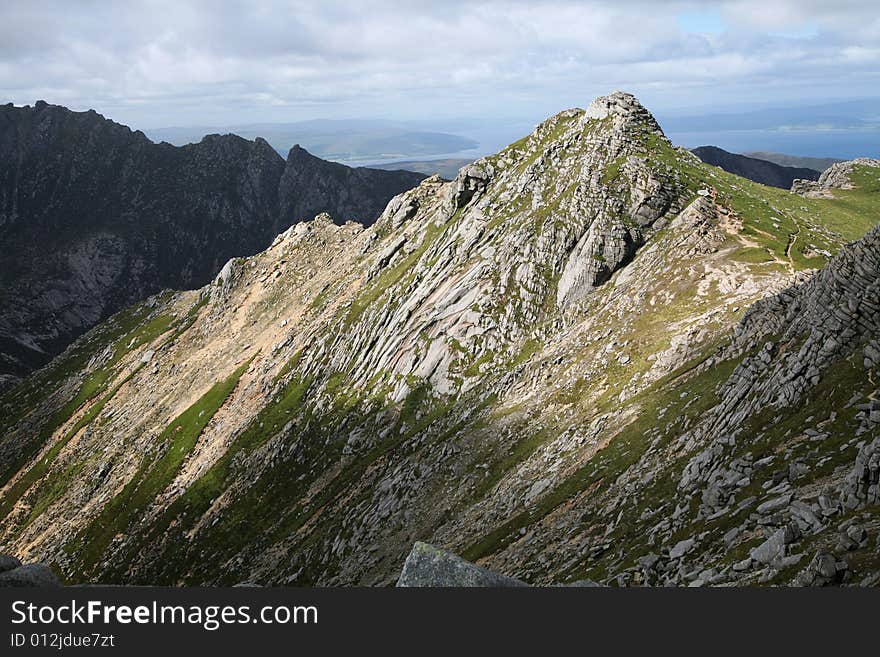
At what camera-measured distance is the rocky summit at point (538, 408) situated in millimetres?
23719

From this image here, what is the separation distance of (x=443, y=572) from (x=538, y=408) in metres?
36.6

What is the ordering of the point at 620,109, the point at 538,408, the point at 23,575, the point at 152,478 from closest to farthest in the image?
1. the point at 23,575
2. the point at 538,408
3. the point at 620,109
4. the point at 152,478

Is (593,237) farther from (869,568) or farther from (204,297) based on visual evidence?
(204,297)

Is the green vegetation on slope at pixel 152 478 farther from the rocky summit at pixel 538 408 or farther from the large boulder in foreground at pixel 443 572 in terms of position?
the large boulder in foreground at pixel 443 572

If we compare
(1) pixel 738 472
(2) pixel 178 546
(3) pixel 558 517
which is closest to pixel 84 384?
(2) pixel 178 546

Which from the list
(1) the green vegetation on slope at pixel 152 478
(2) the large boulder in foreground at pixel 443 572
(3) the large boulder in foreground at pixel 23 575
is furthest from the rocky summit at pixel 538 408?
(3) the large boulder in foreground at pixel 23 575

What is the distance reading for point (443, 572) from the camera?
53.0ft

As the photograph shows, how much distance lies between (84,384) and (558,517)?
7041 inches

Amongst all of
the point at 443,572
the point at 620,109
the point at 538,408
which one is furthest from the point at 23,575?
the point at 620,109

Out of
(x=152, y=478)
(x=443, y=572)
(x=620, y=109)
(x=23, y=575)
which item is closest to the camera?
(x=443, y=572)

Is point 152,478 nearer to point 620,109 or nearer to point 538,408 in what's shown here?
point 538,408

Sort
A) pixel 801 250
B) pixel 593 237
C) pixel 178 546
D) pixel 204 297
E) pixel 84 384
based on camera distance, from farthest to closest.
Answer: pixel 204 297 → pixel 84 384 → pixel 178 546 → pixel 593 237 → pixel 801 250

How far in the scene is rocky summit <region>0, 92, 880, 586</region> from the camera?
2372 cm

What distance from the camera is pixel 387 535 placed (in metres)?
50.7
